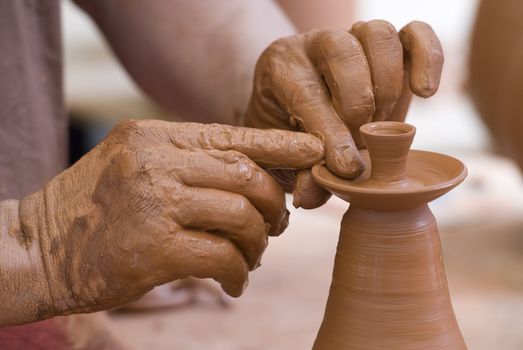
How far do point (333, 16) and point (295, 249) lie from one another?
1.44m

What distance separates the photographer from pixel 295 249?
2041mm

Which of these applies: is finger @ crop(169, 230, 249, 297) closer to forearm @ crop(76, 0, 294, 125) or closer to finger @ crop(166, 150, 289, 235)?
finger @ crop(166, 150, 289, 235)

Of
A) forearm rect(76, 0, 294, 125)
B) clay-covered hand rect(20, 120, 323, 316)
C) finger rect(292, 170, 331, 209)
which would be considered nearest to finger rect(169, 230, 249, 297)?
clay-covered hand rect(20, 120, 323, 316)

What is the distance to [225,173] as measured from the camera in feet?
3.56

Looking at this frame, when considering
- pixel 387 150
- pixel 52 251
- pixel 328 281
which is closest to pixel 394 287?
pixel 387 150

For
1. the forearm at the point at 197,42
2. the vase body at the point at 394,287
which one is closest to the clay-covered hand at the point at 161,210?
the vase body at the point at 394,287

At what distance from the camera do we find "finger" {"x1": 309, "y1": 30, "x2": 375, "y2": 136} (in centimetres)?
118

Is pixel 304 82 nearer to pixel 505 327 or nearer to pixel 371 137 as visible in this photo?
pixel 371 137

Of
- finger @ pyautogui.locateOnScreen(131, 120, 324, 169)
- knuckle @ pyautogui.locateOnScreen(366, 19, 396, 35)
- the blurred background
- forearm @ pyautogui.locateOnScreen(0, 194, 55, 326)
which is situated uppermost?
knuckle @ pyautogui.locateOnScreen(366, 19, 396, 35)

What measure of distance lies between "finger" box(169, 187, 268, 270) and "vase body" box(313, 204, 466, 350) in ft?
0.46

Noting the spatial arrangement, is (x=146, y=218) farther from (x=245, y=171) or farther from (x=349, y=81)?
(x=349, y=81)

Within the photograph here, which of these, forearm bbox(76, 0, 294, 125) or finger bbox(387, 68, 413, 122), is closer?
finger bbox(387, 68, 413, 122)

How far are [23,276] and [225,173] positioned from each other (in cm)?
33

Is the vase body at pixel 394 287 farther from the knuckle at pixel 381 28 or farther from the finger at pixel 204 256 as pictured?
the knuckle at pixel 381 28
